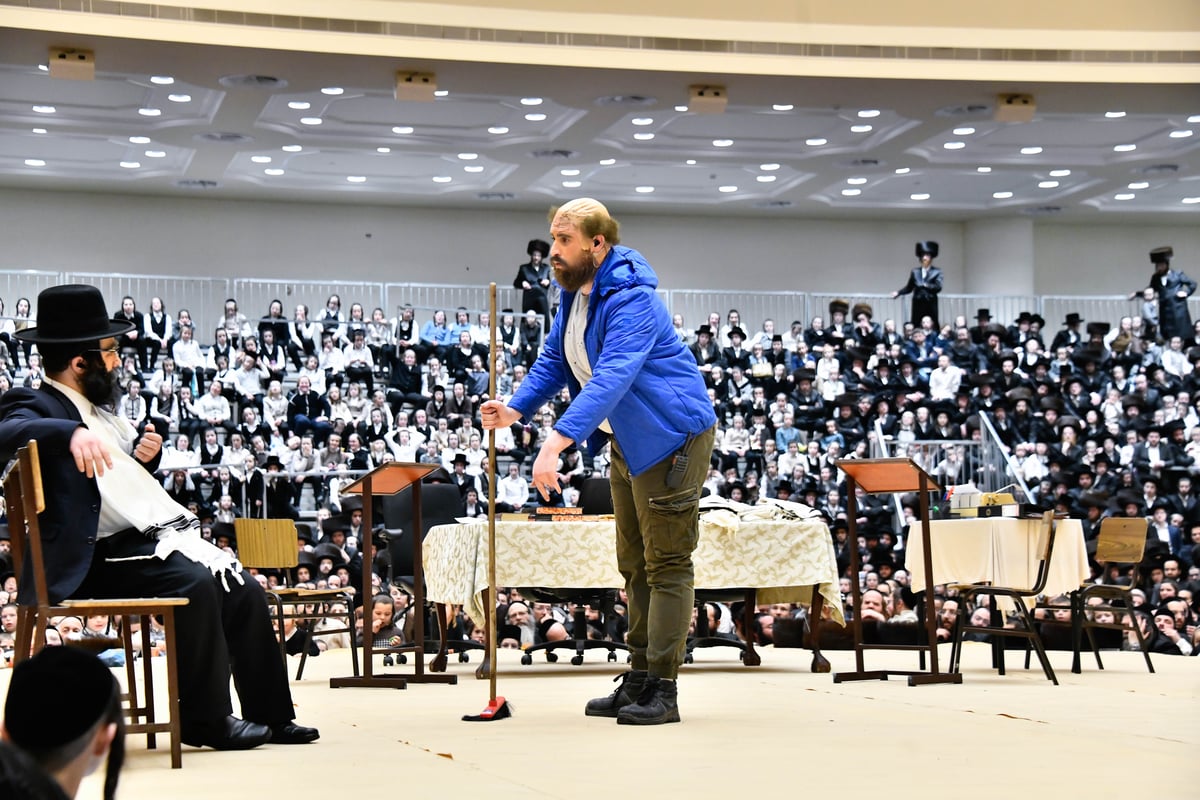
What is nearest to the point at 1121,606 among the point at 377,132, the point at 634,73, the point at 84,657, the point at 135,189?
the point at 84,657

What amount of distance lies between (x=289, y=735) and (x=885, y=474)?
329cm

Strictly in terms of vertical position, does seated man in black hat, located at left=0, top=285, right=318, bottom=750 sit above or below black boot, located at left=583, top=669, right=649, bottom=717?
above

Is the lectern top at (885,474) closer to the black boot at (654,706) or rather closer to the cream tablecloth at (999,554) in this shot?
the cream tablecloth at (999,554)

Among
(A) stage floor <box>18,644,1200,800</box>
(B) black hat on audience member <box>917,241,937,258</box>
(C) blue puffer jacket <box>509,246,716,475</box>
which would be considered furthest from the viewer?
(B) black hat on audience member <box>917,241,937,258</box>

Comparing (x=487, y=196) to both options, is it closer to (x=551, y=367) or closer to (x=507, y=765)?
(x=551, y=367)

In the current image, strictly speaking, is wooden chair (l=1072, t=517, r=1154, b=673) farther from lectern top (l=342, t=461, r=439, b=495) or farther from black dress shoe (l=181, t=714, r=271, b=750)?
black dress shoe (l=181, t=714, r=271, b=750)

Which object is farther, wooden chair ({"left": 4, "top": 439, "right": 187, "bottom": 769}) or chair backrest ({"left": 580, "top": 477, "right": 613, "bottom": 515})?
chair backrest ({"left": 580, "top": 477, "right": 613, "bottom": 515})

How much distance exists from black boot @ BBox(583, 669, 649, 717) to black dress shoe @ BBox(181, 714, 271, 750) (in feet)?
3.80

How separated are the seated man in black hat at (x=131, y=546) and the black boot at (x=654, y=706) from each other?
3.03 ft

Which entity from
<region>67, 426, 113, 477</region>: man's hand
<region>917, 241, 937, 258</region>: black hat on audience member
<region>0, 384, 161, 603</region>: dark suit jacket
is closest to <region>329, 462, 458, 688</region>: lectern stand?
<region>0, 384, 161, 603</region>: dark suit jacket

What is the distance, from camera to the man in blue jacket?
4.10 m

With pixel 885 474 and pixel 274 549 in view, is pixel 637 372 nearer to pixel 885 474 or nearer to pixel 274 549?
pixel 885 474

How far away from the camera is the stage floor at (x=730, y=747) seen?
2.91 metres

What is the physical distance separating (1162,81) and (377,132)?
9.43m
